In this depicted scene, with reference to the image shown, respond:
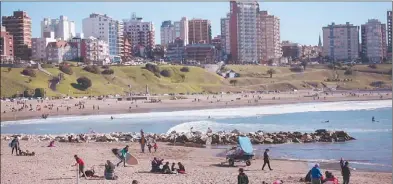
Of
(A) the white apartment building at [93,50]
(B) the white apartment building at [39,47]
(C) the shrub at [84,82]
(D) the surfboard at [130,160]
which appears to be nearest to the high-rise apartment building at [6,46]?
(B) the white apartment building at [39,47]

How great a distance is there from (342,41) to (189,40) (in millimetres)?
49550

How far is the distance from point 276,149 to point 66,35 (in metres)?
149

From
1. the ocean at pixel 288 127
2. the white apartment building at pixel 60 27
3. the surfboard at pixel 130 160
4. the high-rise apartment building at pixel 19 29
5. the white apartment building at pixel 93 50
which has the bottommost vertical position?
the ocean at pixel 288 127

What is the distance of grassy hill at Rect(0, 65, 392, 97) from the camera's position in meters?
88.9

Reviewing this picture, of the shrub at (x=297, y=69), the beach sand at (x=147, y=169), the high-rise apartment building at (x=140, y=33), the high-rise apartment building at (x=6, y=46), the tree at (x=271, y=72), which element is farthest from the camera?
the high-rise apartment building at (x=140, y=33)

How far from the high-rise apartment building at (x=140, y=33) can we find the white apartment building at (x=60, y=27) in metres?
17.9

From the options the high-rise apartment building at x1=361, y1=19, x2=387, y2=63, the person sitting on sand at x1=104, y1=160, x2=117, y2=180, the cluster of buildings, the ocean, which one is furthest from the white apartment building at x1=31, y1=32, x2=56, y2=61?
the person sitting on sand at x1=104, y1=160, x2=117, y2=180

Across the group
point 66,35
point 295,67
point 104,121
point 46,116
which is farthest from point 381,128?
point 66,35

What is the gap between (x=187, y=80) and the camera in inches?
4419

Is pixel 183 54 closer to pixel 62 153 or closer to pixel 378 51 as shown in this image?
pixel 378 51

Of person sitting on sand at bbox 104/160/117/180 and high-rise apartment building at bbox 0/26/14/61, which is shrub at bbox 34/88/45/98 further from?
person sitting on sand at bbox 104/160/117/180

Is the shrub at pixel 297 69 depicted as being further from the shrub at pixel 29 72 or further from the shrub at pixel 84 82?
the shrub at pixel 29 72

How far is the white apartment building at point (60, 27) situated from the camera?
172m

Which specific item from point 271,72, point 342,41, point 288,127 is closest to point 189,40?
point 342,41
